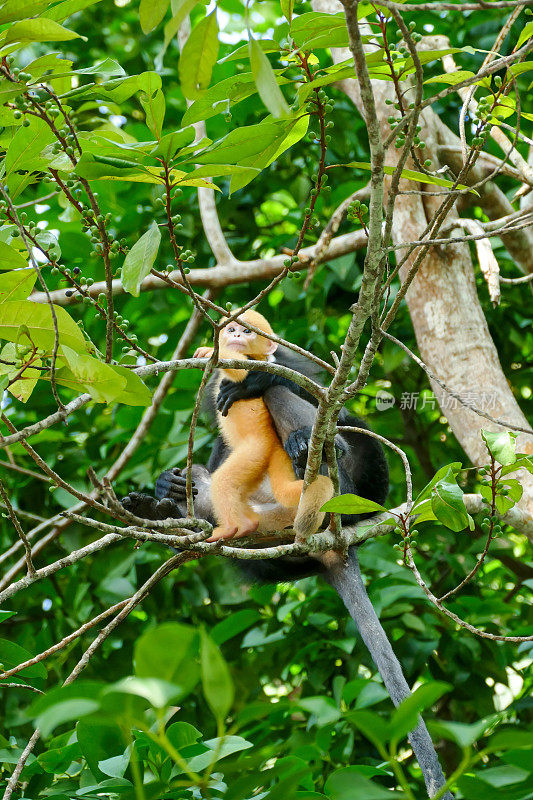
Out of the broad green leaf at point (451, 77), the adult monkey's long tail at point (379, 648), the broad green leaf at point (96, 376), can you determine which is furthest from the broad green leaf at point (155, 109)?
the adult monkey's long tail at point (379, 648)

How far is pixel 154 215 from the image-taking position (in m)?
3.65

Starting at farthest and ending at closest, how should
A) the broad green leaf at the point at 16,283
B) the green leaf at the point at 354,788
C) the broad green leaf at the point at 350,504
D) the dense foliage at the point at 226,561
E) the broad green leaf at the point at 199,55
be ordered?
the dense foliage at the point at 226,561 → the broad green leaf at the point at 350,504 → the broad green leaf at the point at 16,283 → the broad green leaf at the point at 199,55 → the green leaf at the point at 354,788

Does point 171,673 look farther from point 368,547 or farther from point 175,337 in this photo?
point 175,337

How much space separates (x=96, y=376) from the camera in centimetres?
127

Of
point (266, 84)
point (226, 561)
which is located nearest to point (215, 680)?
point (266, 84)

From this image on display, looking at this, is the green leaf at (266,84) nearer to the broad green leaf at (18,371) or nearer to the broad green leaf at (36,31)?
the broad green leaf at (36,31)

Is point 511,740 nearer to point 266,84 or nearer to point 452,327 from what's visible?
point 266,84

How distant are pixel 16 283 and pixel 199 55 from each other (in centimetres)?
56

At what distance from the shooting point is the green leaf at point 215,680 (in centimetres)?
73

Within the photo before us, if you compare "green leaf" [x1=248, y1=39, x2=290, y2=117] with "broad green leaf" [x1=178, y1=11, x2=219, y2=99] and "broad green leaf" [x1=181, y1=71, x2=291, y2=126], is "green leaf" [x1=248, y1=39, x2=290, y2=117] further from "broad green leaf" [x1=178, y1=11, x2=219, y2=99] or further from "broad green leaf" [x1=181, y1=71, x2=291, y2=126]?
"broad green leaf" [x1=181, y1=71, x2=291, y2=126]

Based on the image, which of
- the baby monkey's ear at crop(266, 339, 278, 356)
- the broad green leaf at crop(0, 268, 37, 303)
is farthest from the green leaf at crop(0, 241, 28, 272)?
the baby monkey's ear at crop(266, 339, 278, 356)

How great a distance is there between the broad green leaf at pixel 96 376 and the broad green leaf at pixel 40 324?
10 cm

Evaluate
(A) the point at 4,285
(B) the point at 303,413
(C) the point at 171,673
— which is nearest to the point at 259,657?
(B) the point at 303,413

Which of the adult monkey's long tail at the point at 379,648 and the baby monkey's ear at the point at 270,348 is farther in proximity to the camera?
the baby monkey's ear at the point at 270,348
